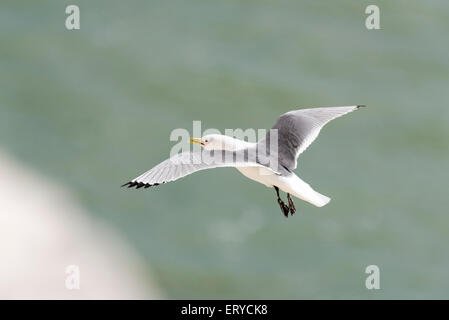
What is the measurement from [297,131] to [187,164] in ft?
2.44

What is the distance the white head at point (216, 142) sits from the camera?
3893 millimetres

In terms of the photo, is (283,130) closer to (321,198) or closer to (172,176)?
(321,198)

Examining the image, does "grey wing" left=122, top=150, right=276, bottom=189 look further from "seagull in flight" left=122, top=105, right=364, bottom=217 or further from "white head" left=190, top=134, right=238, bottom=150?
"white head" left=190, top=134, right=238, bottom=150

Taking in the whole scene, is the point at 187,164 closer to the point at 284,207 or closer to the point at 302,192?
the point at 302,192

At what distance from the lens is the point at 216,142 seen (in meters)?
3.94

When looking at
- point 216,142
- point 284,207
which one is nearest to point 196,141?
point 216,142

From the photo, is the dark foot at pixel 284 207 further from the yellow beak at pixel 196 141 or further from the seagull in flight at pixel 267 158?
the yellow beak at pixel 196 141

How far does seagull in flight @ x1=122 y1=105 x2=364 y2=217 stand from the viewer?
3621 mm

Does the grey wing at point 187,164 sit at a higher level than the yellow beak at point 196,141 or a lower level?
lower

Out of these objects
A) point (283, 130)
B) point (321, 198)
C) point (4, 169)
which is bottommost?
point (321, 198)

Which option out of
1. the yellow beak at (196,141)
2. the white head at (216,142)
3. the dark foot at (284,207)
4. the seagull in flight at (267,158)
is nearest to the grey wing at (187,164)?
the seagull in flight at (267,158)

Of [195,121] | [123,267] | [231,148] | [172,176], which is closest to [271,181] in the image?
[231,148]

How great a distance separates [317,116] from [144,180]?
3.29 feet

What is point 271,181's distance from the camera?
3838 millimetres
